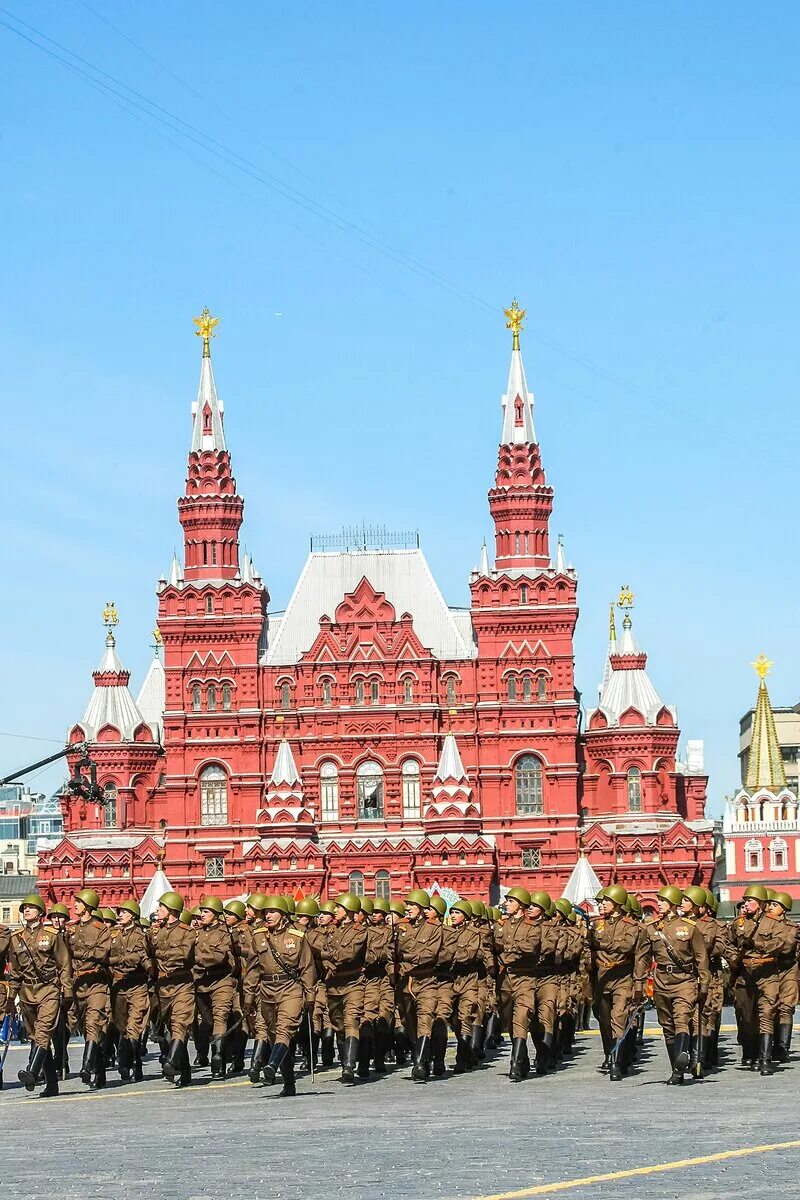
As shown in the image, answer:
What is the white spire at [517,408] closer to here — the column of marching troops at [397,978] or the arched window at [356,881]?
the arched window at [356,881]

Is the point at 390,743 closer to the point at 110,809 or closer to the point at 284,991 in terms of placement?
the point at 110,809

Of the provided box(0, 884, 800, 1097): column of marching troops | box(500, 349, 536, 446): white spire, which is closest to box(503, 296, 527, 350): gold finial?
box(500, 349, 536, 446): white spire

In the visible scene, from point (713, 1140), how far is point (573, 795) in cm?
5858

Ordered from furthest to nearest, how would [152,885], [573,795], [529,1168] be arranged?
[573,795] → [152,885] → [529,1168]

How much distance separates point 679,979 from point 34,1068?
696 centimetres

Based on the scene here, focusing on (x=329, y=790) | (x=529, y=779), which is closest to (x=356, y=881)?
(x=329, y=790)

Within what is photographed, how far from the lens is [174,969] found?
81.4 feet

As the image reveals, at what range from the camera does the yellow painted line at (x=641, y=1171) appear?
14.5m

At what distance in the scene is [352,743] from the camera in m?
76.4

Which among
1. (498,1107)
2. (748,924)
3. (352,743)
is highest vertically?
→ (352,743)

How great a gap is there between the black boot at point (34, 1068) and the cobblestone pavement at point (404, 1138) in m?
0.24

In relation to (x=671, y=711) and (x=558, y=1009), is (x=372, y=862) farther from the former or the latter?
(x=558, y=1009)

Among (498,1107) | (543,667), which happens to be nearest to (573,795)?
(543,667)

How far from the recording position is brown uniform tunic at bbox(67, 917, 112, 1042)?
2469cm
